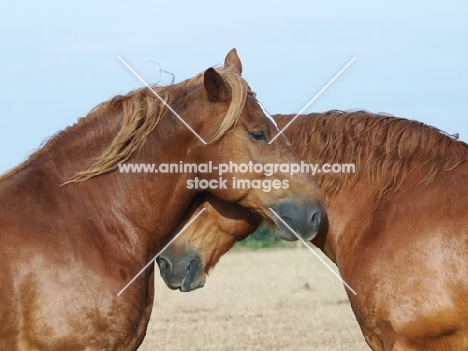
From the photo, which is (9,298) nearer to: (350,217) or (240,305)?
(350,217)

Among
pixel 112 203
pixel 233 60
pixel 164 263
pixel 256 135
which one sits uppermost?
pixel 233 60

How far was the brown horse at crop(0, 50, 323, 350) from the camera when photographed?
4543mm

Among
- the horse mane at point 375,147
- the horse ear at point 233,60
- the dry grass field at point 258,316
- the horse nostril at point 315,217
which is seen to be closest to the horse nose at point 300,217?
the horse nostril at point 315,217

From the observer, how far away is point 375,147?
5668mm

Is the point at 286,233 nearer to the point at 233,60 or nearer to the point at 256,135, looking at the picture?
the point at 256,135

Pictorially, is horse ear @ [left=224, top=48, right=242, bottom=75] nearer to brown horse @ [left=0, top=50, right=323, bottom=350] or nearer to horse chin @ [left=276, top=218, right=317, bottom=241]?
brown horse @ [left=0, top=50, right=323, bottom=350]

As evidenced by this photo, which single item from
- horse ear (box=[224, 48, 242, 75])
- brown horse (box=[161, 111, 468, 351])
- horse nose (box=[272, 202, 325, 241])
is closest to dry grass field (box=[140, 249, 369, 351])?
brown horse (box=[161, 111, 468, 351])

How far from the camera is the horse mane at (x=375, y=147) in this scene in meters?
5.46

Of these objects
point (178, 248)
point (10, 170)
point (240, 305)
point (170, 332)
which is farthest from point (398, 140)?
point (240, 305)

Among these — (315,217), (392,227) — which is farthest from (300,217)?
(392,227)

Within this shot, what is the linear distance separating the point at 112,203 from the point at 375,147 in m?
2.03

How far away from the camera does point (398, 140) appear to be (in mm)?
5613

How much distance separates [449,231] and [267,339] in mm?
5608

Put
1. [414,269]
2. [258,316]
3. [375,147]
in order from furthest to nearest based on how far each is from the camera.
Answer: [258,316] < [375,147] < [414,269]
